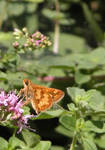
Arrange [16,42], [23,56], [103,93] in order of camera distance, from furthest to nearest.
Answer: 1. [23,56]
2. [103,93]
3. [16,42]

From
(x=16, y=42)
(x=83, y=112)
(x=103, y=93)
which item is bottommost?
(x=103, y=93)

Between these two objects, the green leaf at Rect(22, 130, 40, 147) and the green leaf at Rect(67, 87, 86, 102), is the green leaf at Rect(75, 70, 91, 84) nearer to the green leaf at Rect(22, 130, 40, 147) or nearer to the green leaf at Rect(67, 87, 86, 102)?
the green leaf at Rect(67, 87, 86, 102)

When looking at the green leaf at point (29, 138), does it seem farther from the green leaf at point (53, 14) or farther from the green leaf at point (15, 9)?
the green leaf at point (15, 9)

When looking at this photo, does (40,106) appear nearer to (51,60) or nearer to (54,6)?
(51,60)

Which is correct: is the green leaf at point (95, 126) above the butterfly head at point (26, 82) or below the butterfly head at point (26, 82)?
below

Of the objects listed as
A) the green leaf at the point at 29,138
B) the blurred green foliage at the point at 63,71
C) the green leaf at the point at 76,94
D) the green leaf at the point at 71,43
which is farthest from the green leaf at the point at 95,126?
the green leaf at the point at 71,43

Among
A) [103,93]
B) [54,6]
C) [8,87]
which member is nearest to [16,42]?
[8,87]

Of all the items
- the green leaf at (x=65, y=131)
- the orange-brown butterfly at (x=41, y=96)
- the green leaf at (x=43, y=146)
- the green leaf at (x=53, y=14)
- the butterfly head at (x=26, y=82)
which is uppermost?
the green leaf at (x=53, y=14)

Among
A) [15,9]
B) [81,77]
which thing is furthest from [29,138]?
[15,9]
